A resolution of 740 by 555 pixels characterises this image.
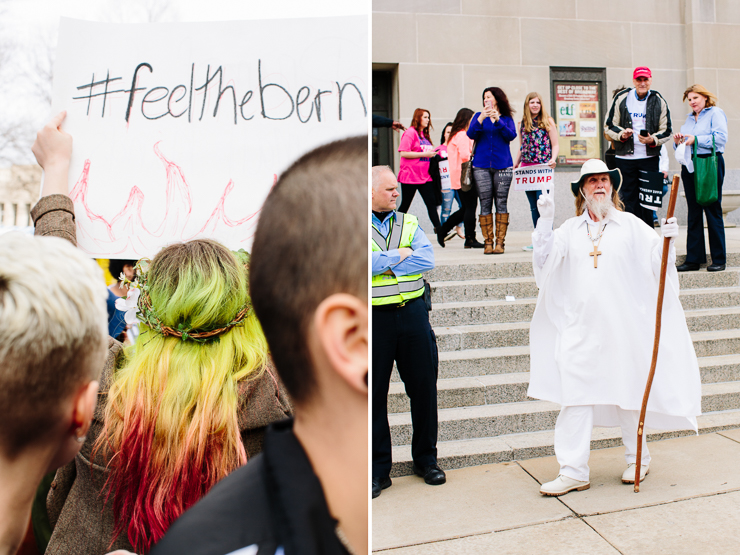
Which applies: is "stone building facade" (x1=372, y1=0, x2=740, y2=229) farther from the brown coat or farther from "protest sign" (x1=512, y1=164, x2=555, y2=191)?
the brown coat

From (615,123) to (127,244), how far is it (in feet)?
22.2

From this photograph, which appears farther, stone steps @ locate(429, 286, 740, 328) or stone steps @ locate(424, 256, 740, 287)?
stone steps @ locate(424, 256, 740, 287)

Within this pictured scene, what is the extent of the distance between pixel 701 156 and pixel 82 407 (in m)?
6.72

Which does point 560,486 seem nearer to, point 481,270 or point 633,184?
point 481,270

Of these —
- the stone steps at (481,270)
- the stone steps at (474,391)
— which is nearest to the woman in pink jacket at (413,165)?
the stone steps at (481,270)

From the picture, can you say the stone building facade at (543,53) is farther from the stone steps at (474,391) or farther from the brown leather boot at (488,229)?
the stone steps at (474,391)

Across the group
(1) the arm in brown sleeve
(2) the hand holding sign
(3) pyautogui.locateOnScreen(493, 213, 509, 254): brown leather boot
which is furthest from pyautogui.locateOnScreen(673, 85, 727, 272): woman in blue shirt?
(1) the arm in brown sleeve

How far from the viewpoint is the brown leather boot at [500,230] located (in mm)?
7105

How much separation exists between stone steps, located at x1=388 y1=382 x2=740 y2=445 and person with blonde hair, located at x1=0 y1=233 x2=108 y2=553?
3.76m

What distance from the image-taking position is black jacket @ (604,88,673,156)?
6.84 meters

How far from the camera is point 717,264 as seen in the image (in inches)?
264

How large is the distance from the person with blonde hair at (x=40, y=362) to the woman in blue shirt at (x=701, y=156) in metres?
6.49

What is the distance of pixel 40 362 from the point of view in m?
0.86

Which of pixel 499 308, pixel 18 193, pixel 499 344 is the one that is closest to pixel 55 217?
pixel 18 193
